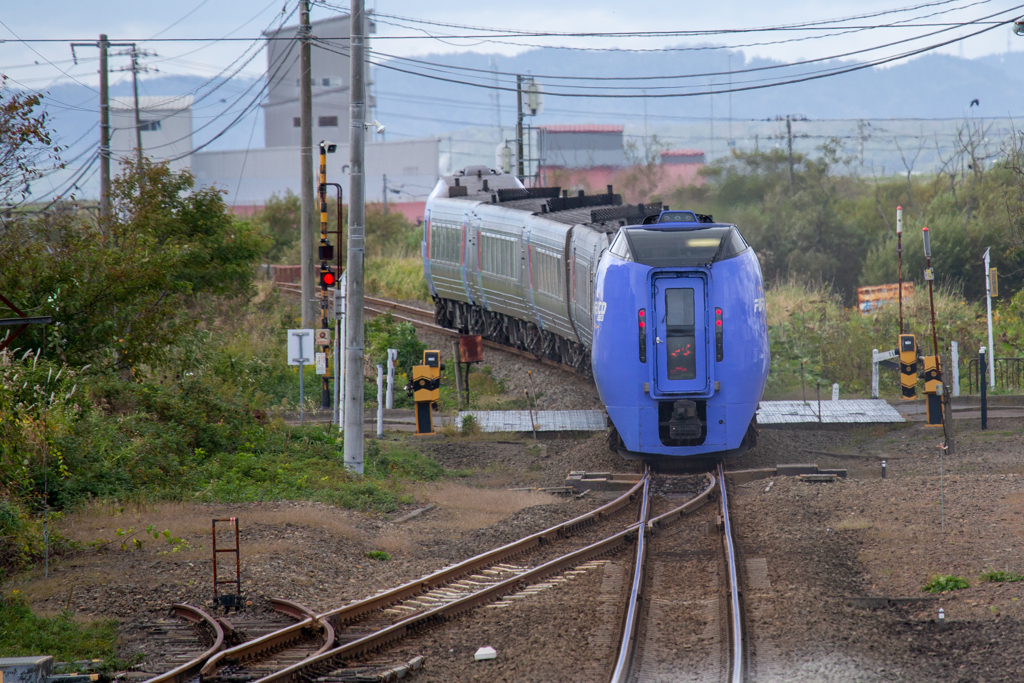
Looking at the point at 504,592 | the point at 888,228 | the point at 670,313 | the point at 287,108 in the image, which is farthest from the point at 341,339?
the point at 287,108

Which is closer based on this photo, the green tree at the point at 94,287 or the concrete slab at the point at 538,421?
the green tree at the point at 94,287

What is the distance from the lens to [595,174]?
71625 millimetres

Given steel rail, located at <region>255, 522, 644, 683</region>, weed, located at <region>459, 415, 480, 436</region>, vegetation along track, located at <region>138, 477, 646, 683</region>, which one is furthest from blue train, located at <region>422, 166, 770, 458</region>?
weed, located at <region>459, 415, 480, 436</region>

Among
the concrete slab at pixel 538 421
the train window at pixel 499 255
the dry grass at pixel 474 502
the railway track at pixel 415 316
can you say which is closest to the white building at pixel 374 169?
the railway track at pixel 415 316

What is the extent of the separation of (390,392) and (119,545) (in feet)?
37.3

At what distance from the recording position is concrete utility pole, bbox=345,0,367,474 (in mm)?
15711

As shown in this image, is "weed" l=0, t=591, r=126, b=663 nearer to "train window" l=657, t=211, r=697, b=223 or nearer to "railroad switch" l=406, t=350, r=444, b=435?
"train window" l=657, t=211, r=697, b=223

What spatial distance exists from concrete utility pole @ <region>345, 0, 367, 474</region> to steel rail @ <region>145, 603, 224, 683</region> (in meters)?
6.53

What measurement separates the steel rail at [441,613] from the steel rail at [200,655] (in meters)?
0.67

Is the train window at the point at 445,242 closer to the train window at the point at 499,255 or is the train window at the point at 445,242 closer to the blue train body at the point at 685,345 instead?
the train window at the point at 499,255

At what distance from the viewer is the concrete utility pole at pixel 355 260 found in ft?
51.5

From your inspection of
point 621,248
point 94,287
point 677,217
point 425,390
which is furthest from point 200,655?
point 425,390

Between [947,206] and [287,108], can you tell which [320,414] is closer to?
[947,206]

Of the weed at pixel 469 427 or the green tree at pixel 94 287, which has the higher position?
the green tree at pixel 94 287
